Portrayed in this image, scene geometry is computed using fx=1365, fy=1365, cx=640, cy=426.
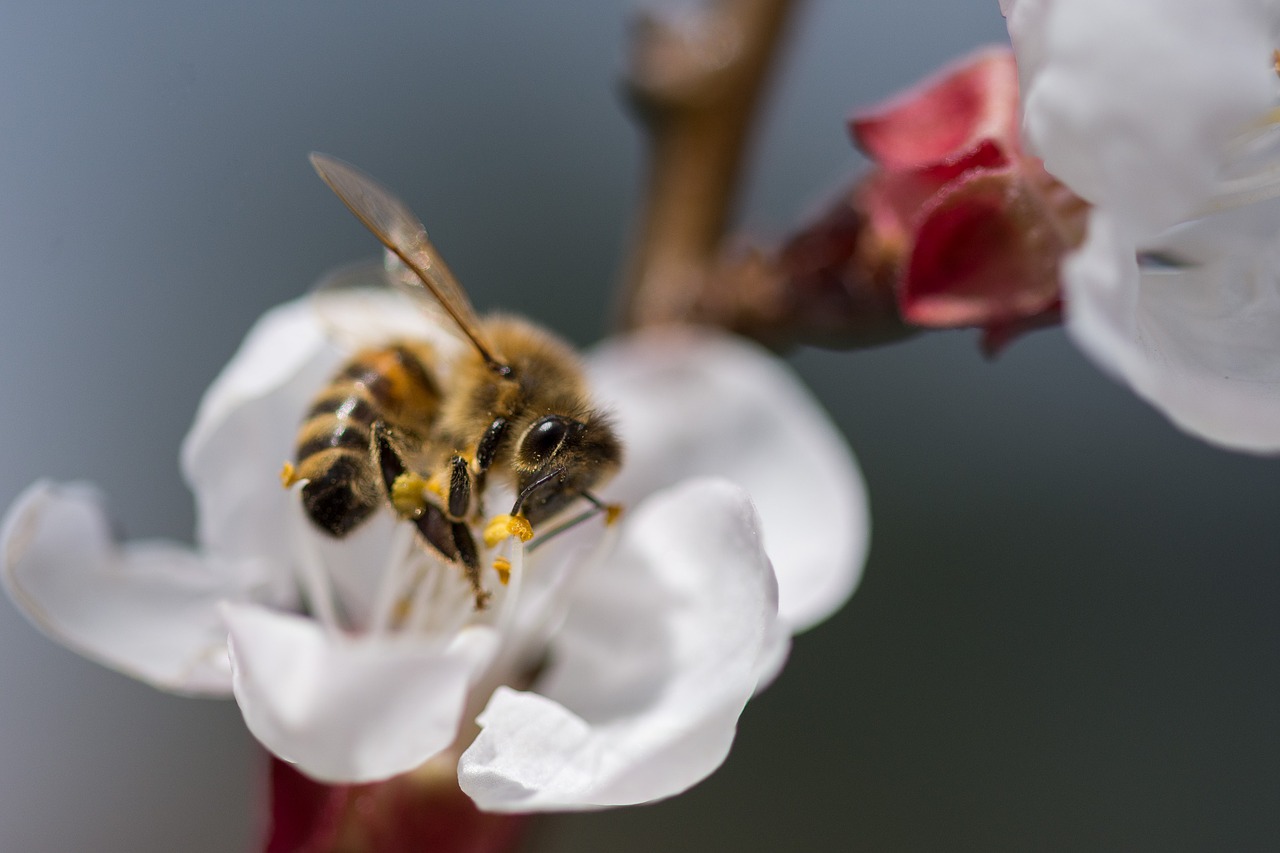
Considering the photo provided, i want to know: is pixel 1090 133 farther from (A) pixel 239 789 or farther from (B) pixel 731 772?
(A) pixel 239 789

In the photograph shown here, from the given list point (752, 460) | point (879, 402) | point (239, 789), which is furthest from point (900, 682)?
point (752, 460)

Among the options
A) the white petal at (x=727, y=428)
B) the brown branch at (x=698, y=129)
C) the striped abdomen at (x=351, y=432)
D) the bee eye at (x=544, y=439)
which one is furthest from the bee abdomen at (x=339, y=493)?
the brown branch at (x=698, y=129)

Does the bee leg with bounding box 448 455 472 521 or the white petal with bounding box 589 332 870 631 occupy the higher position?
the bee leg with bounding box 448 455 472 521

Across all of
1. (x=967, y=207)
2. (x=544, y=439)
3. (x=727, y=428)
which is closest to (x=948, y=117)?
(x=967, y=207)

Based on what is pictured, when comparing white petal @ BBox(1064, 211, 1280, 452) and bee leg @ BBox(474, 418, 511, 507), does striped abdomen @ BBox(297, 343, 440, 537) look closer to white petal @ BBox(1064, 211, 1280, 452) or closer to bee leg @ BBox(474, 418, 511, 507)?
bee leg @ BBox(474, 418, 511, 507)

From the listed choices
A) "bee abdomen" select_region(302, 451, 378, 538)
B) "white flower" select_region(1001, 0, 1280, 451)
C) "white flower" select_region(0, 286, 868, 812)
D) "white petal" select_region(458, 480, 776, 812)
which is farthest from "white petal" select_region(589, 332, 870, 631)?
"white flower" select_region(1001, 0, 1280, 451)
